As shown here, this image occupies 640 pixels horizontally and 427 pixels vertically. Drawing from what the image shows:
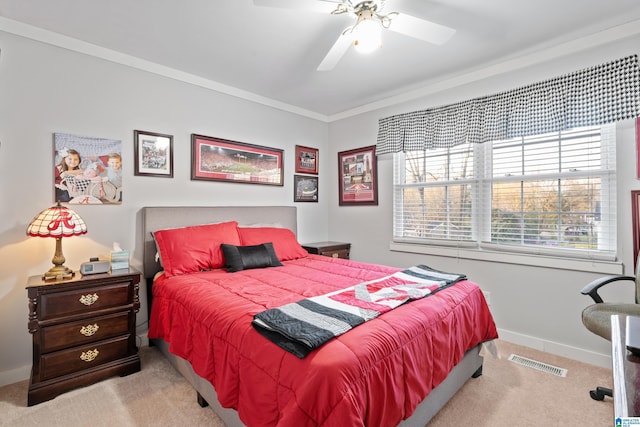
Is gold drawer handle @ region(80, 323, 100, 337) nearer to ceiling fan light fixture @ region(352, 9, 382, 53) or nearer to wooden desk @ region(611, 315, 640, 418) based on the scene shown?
ceiling fan light fixture @ region(352, 9, 382, 53)

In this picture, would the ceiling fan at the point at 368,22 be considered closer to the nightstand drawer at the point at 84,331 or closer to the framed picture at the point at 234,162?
the framed picture at the point at 234,162

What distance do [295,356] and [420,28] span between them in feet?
6.55

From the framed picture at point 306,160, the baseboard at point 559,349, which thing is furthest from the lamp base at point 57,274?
the baseboard at point 559,349

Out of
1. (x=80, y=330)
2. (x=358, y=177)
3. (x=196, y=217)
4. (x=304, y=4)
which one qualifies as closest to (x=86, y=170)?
(x=196, y=217)

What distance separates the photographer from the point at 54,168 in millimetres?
2418

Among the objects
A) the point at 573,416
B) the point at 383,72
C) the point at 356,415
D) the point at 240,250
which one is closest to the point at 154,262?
the point at 240,250

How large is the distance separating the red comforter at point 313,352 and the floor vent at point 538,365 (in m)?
0.57

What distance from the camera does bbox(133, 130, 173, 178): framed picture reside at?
283 centimetres

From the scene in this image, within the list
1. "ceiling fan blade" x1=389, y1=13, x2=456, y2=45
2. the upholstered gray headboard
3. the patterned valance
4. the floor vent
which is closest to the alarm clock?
the upholstered gray headboard

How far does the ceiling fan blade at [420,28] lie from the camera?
6.07ft

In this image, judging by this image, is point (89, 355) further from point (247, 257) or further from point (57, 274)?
point (247, 257)

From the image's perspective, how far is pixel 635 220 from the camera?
2291 mm

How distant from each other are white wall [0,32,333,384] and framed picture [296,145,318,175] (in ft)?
3.20

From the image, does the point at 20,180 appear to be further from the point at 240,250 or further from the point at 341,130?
the point at 341,130
